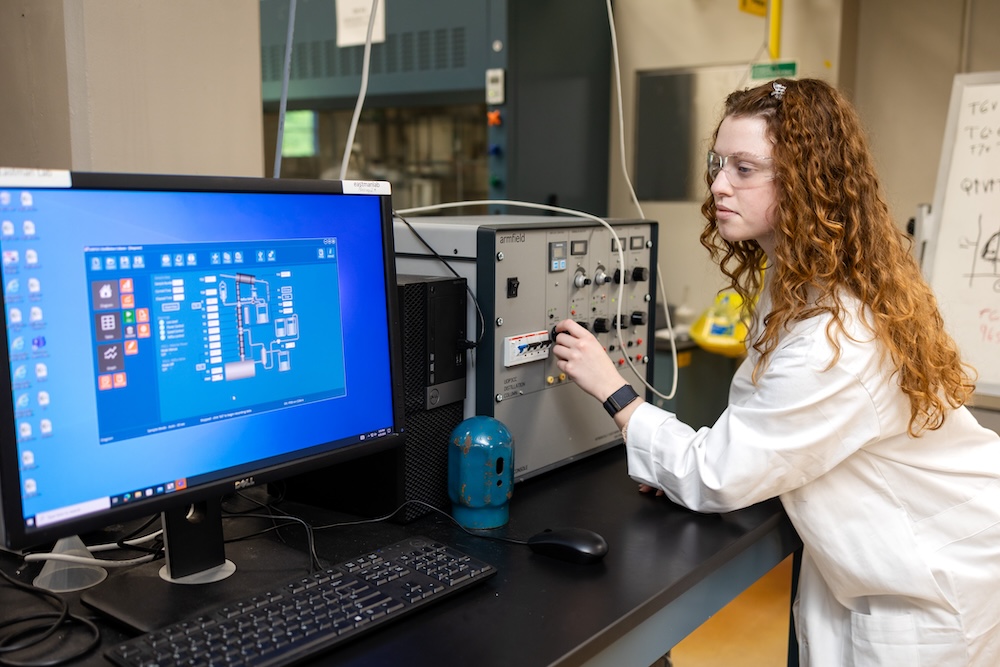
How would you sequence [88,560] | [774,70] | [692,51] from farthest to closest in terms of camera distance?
[692,51], [774,70], [88,560]

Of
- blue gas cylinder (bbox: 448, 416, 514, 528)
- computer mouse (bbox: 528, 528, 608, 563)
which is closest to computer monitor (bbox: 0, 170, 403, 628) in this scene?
blue gas cylinder (bbox: 448, 416, 514, 528)

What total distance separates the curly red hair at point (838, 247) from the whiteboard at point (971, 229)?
1.09 m

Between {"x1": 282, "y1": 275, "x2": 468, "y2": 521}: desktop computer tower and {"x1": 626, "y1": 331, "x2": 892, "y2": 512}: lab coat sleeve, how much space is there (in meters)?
0.34

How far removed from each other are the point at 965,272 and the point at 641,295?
1171 millimetres

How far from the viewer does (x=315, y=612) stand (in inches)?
35.4

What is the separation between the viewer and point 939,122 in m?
3.22

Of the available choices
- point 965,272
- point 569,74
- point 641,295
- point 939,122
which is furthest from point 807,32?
point 641,295

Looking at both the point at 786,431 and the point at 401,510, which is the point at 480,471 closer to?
the point at 401,510

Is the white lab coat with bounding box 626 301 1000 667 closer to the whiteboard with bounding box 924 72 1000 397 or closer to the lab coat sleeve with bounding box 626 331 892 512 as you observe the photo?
the lab coat sleeve with bounding box 626 331 892 512

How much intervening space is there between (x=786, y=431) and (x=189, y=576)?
2.52 feet

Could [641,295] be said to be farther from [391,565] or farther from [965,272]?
[965,272]

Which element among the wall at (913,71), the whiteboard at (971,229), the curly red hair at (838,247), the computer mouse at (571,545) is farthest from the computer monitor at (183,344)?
the wall at (913,71)

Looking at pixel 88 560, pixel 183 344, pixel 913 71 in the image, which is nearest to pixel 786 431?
pixel 183 344

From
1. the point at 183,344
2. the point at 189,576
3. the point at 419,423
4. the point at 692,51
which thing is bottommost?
the point at 189,576
